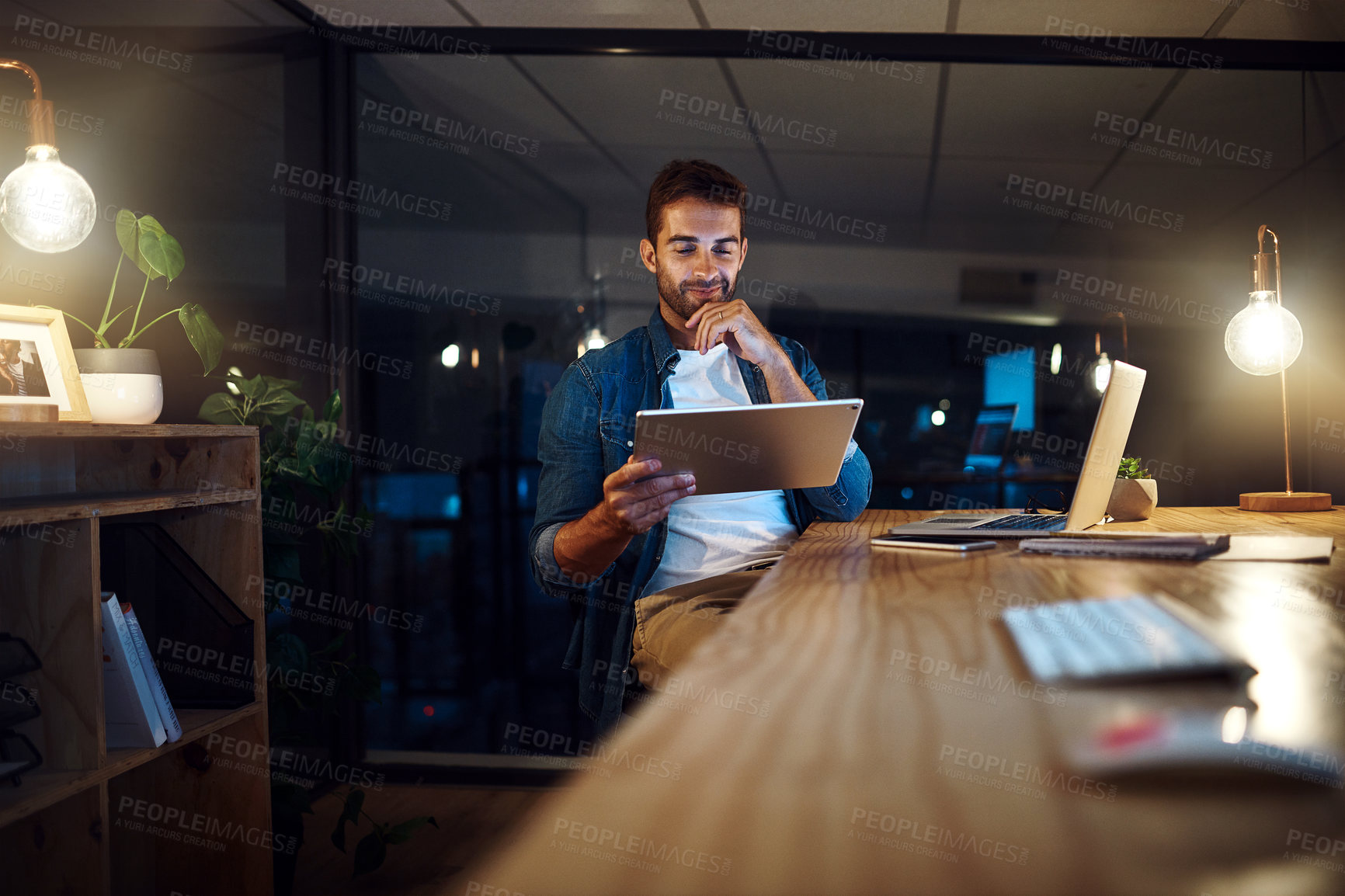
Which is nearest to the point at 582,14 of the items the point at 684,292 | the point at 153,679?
the point at 684,292

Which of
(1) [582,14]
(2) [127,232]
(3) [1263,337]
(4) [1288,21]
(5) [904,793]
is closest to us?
(5) [904,793]

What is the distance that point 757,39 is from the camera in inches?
112

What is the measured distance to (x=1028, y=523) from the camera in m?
1.54

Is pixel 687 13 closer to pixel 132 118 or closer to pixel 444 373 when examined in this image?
pixel 444 373

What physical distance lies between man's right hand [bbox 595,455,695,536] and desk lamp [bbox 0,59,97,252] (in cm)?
111

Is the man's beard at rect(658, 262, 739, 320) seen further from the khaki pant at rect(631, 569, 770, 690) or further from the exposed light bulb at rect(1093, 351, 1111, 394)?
the exposed light bulb at rect(1093, 351, 1111, 394)

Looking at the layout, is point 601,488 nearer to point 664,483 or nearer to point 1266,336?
point 664,483

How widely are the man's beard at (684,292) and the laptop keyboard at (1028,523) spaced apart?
0.79 meters

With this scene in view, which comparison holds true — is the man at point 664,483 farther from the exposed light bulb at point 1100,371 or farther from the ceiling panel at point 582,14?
the exposed light bulb at point 1100,371

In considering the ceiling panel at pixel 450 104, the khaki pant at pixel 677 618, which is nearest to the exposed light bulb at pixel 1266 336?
Answer: the khaki pant at pixel 677 618

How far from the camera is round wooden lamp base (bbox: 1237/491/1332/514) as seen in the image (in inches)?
81.5

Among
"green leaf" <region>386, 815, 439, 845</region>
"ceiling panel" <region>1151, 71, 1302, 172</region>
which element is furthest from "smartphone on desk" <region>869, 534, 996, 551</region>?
"ceiling panel" <region>1151, 71, 1302, 172</region>

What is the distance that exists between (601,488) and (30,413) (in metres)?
1.01

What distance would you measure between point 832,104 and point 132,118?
205 cm
